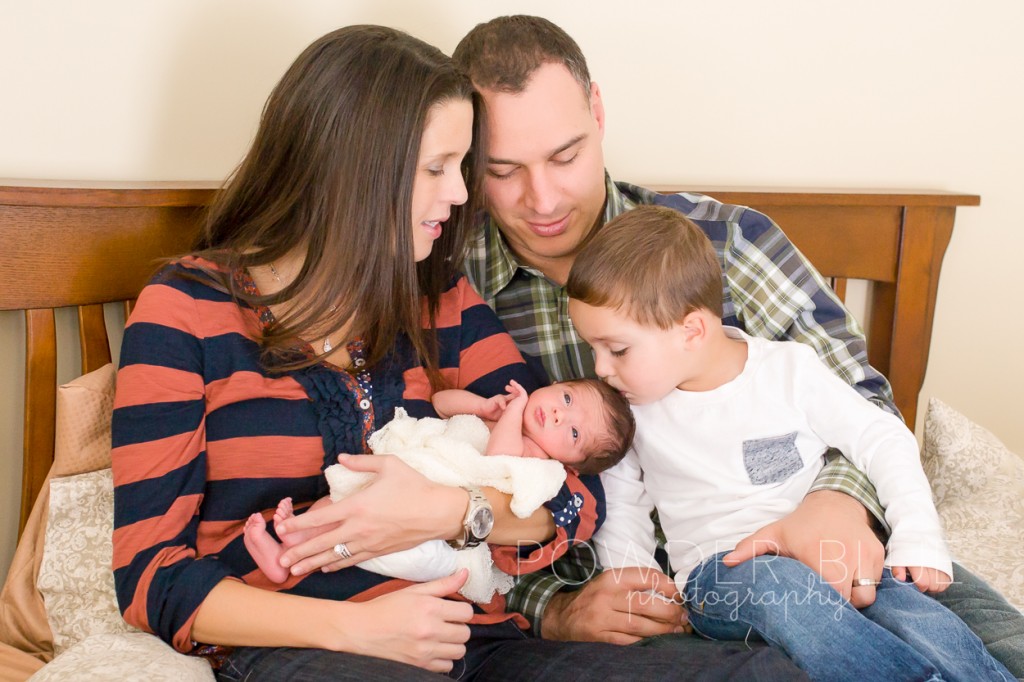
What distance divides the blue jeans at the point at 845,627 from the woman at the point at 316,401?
0.19 m

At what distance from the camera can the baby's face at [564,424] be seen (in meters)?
1.73

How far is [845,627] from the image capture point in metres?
1.50

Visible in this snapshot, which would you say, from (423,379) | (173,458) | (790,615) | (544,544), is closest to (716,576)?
(790,615)

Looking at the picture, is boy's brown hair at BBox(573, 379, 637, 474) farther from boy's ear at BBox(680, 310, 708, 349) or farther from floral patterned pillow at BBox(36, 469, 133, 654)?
floral patterned pillow at BBox(36, 469, 133, 654)

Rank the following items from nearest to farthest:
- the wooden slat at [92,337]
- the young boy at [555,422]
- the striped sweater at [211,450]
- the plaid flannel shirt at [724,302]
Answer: the striped sweater at [211,450] < the young boy at [555,422] < the wooden slat at [92,337] < the plaid flannel shirt at [724,302]

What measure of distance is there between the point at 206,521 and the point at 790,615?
963 millimetres

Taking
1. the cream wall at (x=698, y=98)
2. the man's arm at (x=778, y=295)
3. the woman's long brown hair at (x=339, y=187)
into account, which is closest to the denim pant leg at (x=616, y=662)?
the woman's long brown hair at (x=339, y=187)

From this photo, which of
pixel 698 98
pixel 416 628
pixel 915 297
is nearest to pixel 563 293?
pixel 698 98

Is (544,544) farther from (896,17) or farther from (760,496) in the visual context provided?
(896,17)

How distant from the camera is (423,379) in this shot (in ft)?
5.89

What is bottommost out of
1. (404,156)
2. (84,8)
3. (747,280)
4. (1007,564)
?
(1007,564)

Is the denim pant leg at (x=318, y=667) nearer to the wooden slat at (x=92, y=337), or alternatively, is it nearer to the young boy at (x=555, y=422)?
the young boy at (x=555, y=422)

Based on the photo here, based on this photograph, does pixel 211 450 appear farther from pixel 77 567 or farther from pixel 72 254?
pixel 72 254

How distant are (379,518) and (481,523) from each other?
7.1 inches
